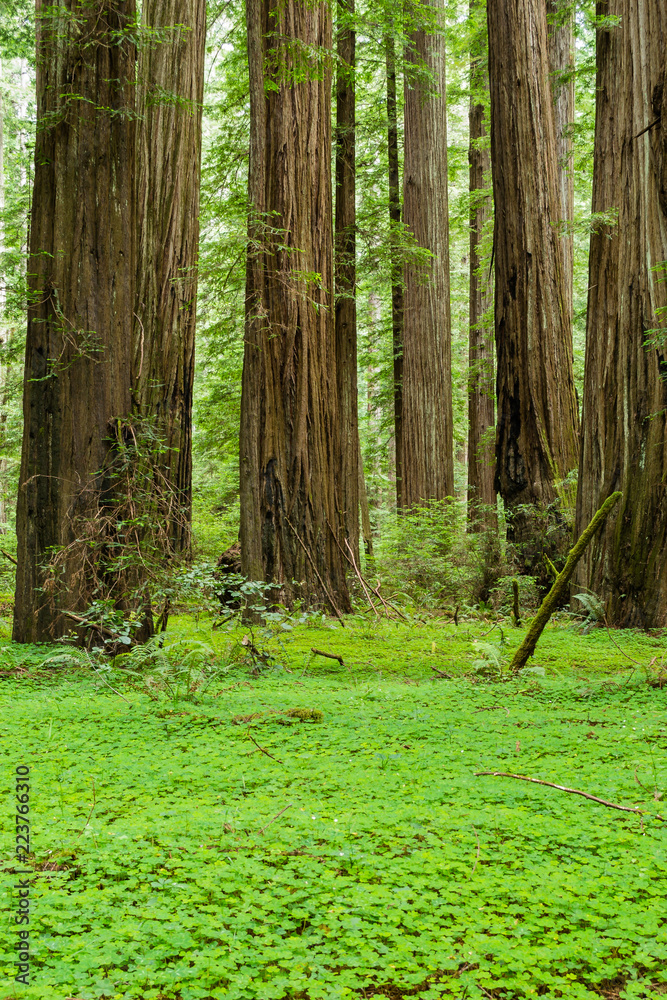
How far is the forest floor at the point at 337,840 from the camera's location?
1947mm

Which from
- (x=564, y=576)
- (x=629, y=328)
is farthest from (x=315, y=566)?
(x=629, y=328)

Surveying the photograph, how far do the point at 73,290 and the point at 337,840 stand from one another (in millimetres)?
4674

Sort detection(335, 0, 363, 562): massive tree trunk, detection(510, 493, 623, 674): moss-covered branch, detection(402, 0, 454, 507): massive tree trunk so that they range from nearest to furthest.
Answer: detection(510, 493, 623, 674): moss-covered branch < detection(335, 0, 363, 562): massive tree trunk < detection(402, 0, 454, 507): massive tree trunk

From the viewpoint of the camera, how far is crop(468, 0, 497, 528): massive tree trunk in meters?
14.9

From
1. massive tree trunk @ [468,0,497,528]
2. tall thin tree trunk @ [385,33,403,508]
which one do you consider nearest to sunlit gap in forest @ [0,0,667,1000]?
tall thin tree trunk @ [385,33,403,508]

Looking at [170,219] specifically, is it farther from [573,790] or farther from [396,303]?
[573,790]

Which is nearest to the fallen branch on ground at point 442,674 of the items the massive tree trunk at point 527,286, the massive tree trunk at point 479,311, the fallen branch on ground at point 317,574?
the fallen branch on ground at point 317,574

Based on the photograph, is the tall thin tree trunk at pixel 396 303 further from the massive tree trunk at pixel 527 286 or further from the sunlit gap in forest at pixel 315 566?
the massive tree trunk at pixel 527 286

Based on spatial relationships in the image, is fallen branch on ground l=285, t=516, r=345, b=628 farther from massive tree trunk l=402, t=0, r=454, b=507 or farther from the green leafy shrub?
massive tree trunk l=402, t=0, r=454, b=507

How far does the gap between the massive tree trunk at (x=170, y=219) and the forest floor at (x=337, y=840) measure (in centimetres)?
415

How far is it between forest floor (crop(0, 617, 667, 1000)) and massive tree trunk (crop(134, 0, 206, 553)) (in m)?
4.15

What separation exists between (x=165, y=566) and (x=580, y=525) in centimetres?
395

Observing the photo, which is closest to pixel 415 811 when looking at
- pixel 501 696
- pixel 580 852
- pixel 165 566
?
pixel 580 852

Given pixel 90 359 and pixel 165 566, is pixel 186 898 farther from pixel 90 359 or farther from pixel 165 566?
pixel 90 359
